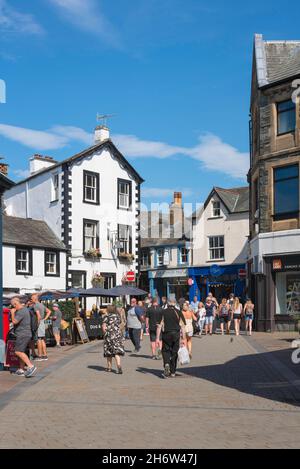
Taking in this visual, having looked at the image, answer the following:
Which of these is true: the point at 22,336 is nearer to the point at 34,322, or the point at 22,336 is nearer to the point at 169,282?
the point at 34,322

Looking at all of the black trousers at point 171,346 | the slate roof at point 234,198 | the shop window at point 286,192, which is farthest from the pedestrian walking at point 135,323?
the slate roof at point 234,198

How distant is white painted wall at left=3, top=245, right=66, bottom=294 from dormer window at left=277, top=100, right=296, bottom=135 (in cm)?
1375

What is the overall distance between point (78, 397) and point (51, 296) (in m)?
12.6

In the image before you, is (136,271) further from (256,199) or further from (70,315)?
(70,315)

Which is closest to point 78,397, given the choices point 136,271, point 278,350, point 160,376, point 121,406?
point 121,406

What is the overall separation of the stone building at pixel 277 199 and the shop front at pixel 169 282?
22441 mm

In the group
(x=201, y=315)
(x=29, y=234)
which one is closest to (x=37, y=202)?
(x=29, y=234)

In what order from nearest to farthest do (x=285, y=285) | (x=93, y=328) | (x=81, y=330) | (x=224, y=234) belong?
(x=81, y=330) < (x=93, y=328) < (x=285, y=285) < (x=224, y=234)

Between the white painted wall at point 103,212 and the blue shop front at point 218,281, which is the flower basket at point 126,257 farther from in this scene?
the blue shop front at point 218,281

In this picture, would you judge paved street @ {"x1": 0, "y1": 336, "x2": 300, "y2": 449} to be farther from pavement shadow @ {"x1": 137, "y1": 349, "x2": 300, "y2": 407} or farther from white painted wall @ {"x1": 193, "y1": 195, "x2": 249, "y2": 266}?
white painted wall @ {"x1": 193, "y1": 195, "x2": 249, "y2": 266}

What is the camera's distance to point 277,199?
2802 cm

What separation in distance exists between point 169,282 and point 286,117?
89.6 ft

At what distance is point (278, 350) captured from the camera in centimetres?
1923

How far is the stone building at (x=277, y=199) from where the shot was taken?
2722 cm
